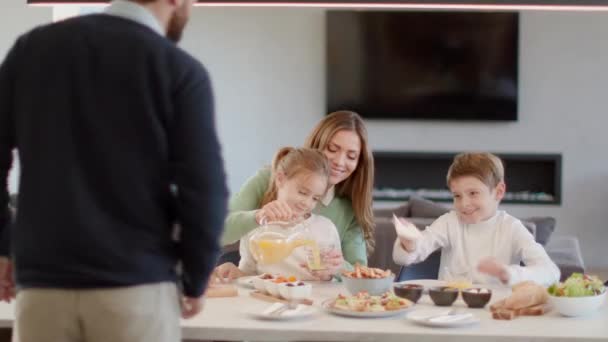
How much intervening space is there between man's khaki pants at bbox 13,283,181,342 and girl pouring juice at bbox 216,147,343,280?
0.95 m

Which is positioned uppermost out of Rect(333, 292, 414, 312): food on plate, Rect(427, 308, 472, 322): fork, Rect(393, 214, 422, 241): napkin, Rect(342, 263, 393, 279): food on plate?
Rect(393, 214, 422, 241): napkin

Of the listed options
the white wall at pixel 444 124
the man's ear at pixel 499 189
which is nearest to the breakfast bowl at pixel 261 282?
the man's ear at pixel 499 189

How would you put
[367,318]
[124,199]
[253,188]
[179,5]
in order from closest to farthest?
[124,199]
[179,5]
[367,318]
[253,188]

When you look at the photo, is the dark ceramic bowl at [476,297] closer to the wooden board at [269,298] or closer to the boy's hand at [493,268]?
the boy's hand at [493,268]

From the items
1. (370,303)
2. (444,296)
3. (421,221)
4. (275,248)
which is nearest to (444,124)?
(421,221)

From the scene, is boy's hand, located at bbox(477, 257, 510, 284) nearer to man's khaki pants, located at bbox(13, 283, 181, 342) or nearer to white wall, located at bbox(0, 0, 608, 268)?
man's khaki pants, located at bbox(13, 283, 181, 342)

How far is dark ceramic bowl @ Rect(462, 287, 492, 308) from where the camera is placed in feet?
7.67

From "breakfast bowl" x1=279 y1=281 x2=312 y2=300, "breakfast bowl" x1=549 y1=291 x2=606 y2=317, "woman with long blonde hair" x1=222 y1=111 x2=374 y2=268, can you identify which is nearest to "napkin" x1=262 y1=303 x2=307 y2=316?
"breakfast bowl" x1=279 y1=281 x2=312 y2=300

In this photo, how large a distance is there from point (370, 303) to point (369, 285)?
20 cm

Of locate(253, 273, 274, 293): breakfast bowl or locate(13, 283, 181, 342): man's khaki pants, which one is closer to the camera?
locate(13, 283, 181, 342): man's khaki pants

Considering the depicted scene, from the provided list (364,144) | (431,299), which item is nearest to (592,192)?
(364,144)

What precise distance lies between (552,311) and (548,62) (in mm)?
5908

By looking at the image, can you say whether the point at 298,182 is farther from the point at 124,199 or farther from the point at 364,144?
the point at 124,199

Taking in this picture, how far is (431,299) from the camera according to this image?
7.95ft
